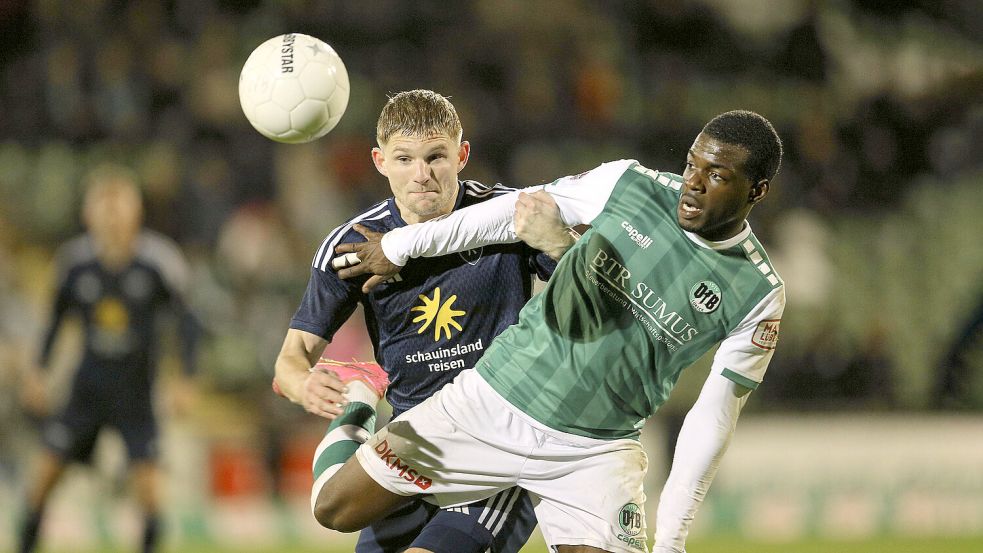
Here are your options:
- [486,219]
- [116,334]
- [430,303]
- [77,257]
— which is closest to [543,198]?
[486,219]

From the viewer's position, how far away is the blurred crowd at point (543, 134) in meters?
9.93

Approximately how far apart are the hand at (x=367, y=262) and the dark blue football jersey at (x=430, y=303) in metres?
0.06

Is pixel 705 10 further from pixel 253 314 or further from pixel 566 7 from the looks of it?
pixel 253 314

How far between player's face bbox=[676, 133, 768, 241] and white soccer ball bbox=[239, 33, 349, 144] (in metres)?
1.47

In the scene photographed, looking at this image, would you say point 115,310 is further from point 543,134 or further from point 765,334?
point 765,334

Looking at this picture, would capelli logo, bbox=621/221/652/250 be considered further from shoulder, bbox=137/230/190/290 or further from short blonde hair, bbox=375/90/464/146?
shoulder, bbox=137/230/190/290

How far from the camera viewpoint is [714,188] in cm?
357

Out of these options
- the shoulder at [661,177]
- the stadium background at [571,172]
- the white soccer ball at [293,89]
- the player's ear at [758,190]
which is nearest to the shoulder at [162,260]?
the stadium background at [571,172]

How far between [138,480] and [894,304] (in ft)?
22.3

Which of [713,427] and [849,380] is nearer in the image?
[713,427]

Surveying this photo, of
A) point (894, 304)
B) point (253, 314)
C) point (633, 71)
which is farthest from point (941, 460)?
point (253, 314)

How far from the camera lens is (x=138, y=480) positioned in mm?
7355

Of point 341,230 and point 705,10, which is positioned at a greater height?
point 705,10

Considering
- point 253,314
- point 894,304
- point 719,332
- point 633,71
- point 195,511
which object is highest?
point 633,71
